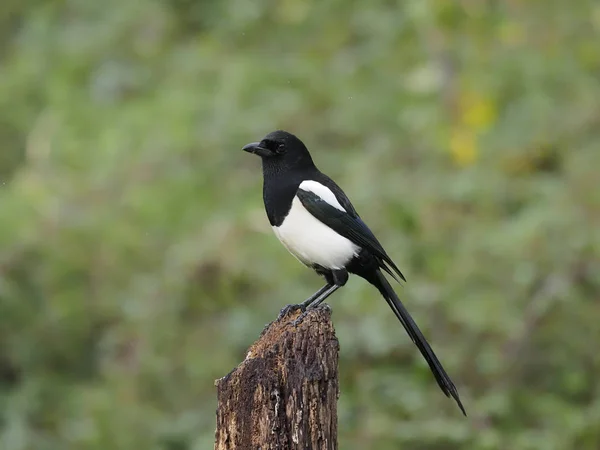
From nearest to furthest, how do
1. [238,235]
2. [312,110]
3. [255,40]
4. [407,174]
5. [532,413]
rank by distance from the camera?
[532,413], [238,235], [407,174], [312,110], [255,40]

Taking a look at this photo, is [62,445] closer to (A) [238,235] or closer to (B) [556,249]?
(A) [238,235]

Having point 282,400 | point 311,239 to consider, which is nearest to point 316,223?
point 311,239

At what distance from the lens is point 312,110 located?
8.36 meters

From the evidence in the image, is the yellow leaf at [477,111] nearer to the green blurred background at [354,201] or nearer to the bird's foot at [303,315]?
the green blurred background at [354,201]

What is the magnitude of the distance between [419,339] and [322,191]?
68cm

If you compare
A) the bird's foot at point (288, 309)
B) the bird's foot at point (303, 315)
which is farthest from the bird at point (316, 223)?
the bird's foot at point (303, 315)

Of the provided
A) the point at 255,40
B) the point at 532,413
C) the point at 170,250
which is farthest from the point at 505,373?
the point at 255,40

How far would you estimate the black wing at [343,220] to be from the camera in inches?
159

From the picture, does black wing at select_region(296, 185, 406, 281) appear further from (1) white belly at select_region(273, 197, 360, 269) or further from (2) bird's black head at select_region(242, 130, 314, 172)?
(2) bird's black head at select_region(242, 130, 314, 172)

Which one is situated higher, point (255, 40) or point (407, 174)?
point (255, 40)

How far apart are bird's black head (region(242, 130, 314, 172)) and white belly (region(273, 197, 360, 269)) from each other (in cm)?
17

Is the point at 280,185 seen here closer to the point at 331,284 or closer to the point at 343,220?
the point at 343,220

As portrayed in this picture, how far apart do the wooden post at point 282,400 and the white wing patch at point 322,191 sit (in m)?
0.98

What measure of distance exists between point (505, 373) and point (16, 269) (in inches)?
126
